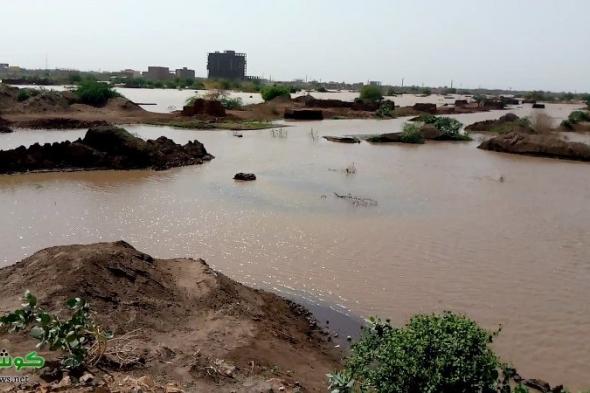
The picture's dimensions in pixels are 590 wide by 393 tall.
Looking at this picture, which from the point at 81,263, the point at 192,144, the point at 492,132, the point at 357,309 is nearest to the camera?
the point at 81,263

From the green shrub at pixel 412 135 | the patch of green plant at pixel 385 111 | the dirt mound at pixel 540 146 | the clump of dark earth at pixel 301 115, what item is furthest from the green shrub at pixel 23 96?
the dirt mound at pixel 540 146

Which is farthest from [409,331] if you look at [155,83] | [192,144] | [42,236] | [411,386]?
[155,83]

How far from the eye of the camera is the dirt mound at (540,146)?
73.2 feet

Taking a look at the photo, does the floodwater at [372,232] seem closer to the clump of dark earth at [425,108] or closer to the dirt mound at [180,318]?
the dirt mound at [180,318]

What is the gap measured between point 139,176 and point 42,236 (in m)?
6.13

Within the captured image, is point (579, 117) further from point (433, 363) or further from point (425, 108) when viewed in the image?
point (433, 363)

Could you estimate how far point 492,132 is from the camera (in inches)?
1284

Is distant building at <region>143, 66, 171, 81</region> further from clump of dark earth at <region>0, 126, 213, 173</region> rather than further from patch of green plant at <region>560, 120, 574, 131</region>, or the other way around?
clump of dark earth at <region>0, 126, 213, 173</region>

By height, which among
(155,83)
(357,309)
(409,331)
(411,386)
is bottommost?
(357,309)

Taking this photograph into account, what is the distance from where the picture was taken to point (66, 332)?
12.9ft

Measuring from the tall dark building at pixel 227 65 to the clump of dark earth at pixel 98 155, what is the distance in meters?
98.2

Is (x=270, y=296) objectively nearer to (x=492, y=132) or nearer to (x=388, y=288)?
(x=388, y=288)

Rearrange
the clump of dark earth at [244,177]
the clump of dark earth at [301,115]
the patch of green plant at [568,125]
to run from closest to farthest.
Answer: the clump of dark earth at [244,177], the patch of green plant at [568,125], the clump of dark earth at [301,115]

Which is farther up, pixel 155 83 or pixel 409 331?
pixel 155 83
